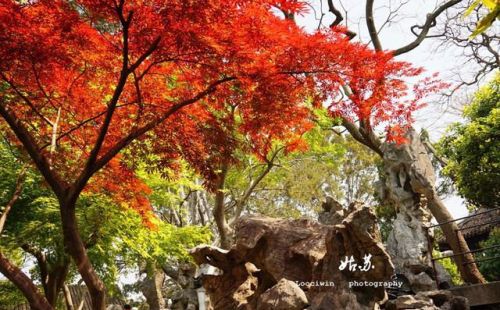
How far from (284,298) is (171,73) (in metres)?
3.51

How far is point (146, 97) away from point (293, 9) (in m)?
2.52

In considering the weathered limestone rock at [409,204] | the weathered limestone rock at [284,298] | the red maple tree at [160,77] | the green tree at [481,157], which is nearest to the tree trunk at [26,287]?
the red maple tree at [160,77]

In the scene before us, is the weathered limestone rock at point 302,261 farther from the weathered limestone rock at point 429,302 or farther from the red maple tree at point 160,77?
the red maple tree at point 160,77

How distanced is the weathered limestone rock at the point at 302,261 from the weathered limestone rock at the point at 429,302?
0.29 metres

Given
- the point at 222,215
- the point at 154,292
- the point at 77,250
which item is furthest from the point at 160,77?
the point at 154,292

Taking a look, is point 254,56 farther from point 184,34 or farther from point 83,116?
point 83,116

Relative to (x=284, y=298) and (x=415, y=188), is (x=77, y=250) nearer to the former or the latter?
(x=284, y=298)

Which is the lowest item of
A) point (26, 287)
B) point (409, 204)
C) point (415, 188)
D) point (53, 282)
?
point (26, 287)

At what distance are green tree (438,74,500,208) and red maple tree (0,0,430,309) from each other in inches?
145

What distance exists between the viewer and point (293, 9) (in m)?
5.05

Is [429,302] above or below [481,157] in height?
below

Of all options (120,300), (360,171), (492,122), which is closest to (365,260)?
(492,122)

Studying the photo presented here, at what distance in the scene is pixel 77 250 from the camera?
18.2 ft

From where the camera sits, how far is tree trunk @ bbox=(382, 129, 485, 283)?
9.36 m
